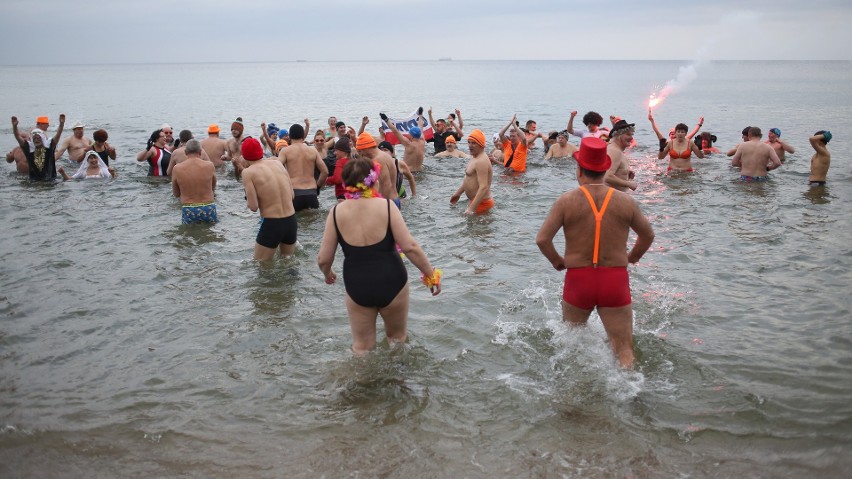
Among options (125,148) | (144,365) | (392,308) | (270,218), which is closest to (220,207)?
(270,218)

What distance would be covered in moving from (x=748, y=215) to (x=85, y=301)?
36.7 feet

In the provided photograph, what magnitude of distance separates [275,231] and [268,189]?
2.03ft

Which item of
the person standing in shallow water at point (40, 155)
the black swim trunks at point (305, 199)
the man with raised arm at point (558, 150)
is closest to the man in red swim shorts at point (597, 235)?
the black swim trunks at point (305, 199)

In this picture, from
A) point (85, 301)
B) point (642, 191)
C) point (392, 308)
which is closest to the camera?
point (392, 308)

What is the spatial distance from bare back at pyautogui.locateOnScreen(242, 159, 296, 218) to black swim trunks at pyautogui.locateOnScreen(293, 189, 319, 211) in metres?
2.55

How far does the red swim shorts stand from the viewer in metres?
4.89

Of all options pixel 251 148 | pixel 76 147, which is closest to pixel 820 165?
pixel 251 148

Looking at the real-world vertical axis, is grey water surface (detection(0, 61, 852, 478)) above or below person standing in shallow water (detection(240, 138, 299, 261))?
below

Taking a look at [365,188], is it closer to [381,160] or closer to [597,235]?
[597,235]

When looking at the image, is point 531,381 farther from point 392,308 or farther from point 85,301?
point 85,301

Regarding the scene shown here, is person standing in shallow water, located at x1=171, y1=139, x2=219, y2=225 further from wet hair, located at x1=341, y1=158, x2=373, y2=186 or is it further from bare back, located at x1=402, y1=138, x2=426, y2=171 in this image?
bare back, located at x1=402, y1=138, x2=426, y2=171

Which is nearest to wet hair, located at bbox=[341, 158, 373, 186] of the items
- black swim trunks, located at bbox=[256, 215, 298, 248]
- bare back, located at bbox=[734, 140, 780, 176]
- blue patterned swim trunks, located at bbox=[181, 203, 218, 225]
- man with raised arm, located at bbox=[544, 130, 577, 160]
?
black swim trunks, located at bbox=[256, 215, 298, 248]

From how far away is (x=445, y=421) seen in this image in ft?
16.9

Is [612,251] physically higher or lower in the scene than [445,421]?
higher
